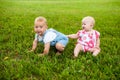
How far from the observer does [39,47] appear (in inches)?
239

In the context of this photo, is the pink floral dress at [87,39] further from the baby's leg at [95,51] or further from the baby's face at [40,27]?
the baby's face at [40,27]

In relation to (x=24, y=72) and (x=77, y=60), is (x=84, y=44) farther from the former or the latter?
(x=24, y=72)

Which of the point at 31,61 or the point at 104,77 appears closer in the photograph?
the point at 104,77

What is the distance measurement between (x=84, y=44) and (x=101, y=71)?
125cm

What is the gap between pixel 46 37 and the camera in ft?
17.7

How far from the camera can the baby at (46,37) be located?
5.32m

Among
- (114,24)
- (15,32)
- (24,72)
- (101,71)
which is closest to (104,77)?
(101,71)

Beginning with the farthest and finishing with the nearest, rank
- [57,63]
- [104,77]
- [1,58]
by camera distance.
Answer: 1. [1,58]
2. [57,63]
3. [104,77]

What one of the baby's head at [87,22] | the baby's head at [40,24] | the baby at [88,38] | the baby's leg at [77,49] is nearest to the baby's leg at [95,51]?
the baby at [88,38]

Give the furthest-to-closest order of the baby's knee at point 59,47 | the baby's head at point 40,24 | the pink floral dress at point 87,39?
the pink floral dress at point 87,39 < the baby's knee at point 59,47 < the baby's head at point 40,24

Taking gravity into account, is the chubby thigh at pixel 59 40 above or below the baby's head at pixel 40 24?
below

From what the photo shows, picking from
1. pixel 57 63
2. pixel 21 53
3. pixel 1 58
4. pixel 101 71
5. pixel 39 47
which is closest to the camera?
pixel 101 71

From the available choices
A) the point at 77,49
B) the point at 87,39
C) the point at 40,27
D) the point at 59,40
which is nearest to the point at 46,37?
the point at 40,27

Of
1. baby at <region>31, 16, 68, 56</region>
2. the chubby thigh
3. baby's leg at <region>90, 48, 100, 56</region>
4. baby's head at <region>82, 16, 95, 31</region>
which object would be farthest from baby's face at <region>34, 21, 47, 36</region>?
baby's leg at <region>90, 48, 100, 56</region>
